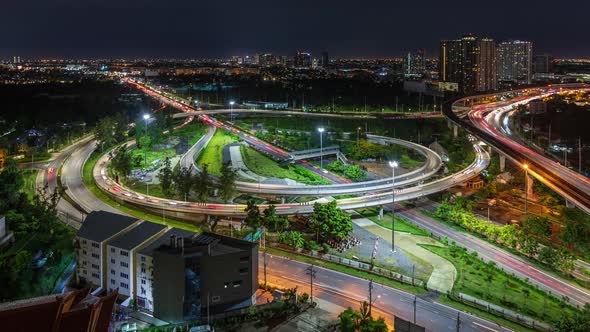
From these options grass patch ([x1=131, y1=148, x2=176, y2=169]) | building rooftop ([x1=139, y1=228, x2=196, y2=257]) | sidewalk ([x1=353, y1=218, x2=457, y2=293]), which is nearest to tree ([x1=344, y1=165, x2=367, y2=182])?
sidewalk ([x1=353, y1=218, x2=457, y2=293])

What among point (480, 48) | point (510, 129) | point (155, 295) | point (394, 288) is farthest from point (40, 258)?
point (480, 48)

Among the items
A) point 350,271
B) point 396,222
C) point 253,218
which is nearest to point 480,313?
point 350,271

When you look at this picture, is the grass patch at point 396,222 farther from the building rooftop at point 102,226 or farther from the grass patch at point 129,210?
the building rooftop at point 102,226

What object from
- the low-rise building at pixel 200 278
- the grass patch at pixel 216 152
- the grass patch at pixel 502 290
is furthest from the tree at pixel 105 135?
the grass patch at pixel 502 290

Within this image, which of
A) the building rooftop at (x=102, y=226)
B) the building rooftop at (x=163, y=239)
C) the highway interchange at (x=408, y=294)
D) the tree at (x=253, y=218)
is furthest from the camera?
the tree at (x=253, y=218)

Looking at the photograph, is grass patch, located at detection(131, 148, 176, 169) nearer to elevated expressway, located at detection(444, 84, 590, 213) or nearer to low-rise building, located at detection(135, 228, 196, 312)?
low-rise building, located at detection(135, 228, 196, 312)

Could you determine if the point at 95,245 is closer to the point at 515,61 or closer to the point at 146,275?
the point at 146,275
